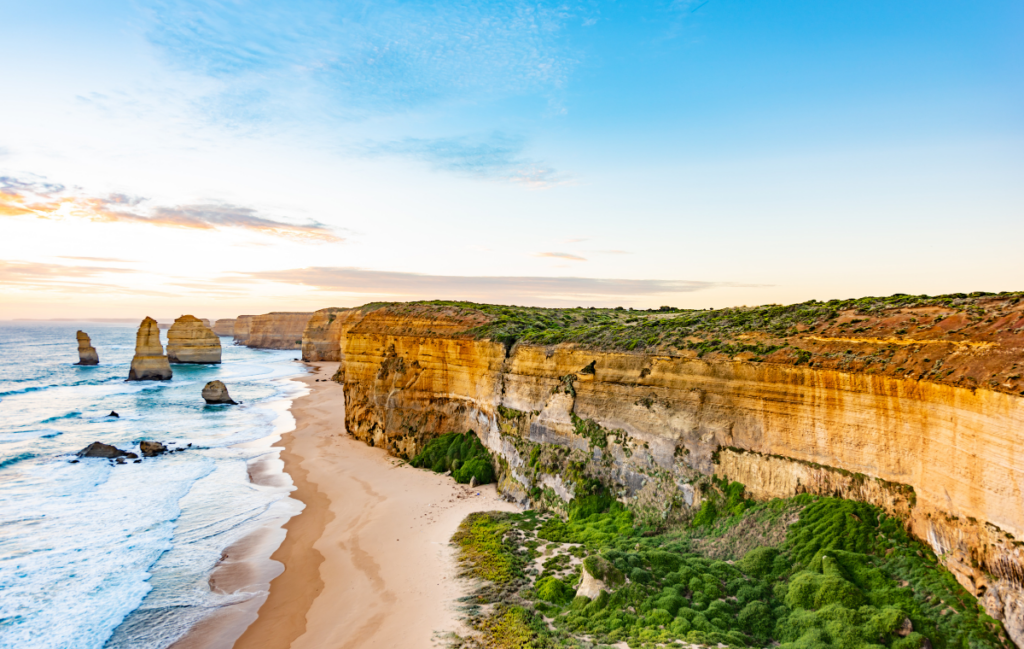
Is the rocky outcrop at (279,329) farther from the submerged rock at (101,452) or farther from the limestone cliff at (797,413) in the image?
the limestone cliff at (797,413)

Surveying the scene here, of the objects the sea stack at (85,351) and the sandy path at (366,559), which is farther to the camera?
the sea stack at (85,351)

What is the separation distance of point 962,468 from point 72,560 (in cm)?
2502


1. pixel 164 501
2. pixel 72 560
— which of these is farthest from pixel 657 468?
pixel 164 501

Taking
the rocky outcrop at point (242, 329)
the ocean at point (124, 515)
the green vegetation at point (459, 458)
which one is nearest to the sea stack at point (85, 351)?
the ocean at point (124, 515)

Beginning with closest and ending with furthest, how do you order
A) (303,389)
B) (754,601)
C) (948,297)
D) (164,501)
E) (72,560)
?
(754,601) < (948,297) < (72,560) < (164,501) < (303,389)

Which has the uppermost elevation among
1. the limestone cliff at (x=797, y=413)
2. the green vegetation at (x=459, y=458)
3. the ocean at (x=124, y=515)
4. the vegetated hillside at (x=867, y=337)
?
the vegetated hillside at (x=867, y=337)

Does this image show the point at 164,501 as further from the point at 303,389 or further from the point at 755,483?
the point at 303,389

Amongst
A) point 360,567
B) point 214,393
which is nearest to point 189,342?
point 214,393

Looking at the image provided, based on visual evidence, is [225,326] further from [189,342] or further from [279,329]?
[189,342]

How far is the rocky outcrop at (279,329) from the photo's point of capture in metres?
130

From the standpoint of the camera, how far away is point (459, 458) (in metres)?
23.8

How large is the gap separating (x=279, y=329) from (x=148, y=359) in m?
68.3

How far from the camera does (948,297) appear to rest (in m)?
12.4

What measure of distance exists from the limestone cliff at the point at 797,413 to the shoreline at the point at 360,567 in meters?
3.98
